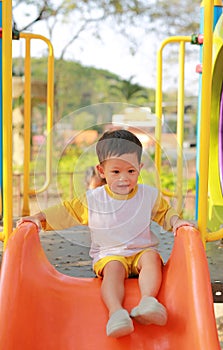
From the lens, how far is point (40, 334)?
1.97 meters

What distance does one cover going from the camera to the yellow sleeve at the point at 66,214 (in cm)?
223

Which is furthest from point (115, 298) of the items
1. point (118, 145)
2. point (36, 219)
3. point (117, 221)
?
point (118, 145)

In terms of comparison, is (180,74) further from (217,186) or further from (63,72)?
(63,72)

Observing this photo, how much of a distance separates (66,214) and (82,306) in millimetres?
356

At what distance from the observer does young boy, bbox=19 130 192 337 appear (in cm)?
217

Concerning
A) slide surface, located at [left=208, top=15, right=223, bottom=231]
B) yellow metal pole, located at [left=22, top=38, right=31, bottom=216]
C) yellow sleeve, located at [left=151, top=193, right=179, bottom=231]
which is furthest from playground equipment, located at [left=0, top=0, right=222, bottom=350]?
yellow metal pole, located at [left=22, top=38, right=31, bottom=216]

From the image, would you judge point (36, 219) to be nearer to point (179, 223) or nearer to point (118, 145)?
point (118, 145)

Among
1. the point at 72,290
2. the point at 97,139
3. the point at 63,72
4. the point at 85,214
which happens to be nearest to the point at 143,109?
the point at 97,139

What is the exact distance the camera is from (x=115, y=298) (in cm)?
204

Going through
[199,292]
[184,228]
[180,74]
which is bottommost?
[199,292]

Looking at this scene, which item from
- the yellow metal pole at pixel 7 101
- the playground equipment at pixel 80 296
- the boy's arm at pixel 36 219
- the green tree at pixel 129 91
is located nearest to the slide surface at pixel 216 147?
the playground equipment at pixel 80 296

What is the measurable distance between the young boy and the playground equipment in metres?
0.08

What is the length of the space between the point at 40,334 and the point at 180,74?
2144 mm

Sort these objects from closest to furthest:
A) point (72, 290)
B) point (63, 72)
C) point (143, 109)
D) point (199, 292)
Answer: point (199, 292), point (72, 290), point (143, 109), point (63, 72)
